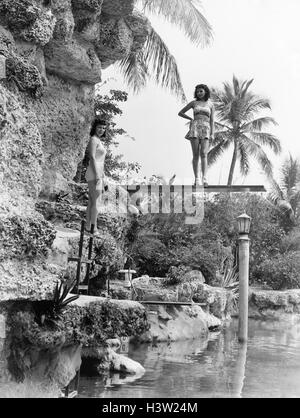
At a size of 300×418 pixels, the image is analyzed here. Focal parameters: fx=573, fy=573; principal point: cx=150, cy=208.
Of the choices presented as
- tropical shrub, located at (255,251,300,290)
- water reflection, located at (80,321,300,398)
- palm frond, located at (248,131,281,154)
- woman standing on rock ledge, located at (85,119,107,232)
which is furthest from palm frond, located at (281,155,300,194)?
woman standing on rock ledge, located at (85,119,107,232)

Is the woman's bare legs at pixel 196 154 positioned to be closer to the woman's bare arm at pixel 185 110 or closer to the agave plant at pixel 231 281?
the woman's bare arm at pixel 185 110

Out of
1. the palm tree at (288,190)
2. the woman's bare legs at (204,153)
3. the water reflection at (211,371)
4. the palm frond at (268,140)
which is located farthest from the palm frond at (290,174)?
the woman's bare legs at (204,153)

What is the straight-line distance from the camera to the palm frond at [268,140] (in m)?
31.2

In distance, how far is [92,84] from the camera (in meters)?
11.7

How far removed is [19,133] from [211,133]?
14.5ft

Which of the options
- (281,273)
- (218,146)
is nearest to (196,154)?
(281,273)

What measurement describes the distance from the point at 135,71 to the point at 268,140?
14.4 metres

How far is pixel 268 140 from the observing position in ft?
103

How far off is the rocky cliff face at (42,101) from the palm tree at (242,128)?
1846cm

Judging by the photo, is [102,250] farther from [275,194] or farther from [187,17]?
[275,194]

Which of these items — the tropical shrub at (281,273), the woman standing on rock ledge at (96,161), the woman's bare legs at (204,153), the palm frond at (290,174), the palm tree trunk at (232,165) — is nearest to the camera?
the woman standing on rock ledge at (96,161)
